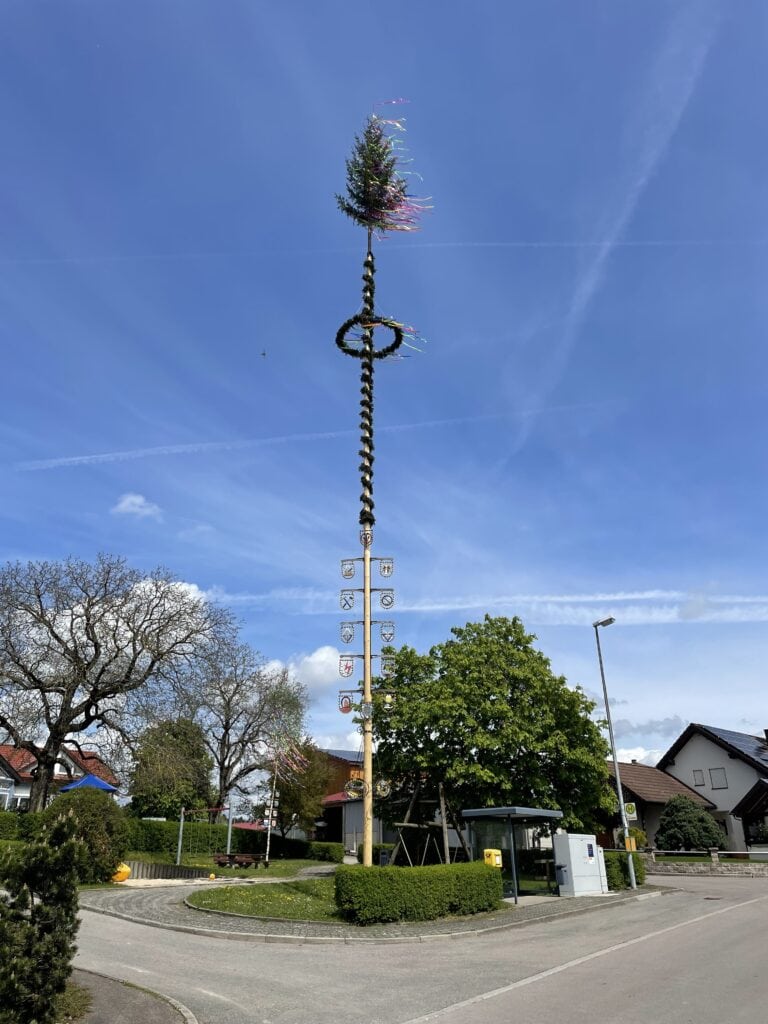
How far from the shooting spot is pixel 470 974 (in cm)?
1132

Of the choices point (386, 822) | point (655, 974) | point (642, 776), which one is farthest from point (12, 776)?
point (655, 974)

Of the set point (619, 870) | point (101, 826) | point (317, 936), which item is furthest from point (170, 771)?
point (619, 870)

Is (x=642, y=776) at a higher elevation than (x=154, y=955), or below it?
higher

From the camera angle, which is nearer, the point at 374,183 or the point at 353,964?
the point at 353,964

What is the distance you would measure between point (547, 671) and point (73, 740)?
22.4m

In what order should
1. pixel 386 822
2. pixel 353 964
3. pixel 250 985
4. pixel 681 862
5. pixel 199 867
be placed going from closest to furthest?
pixel 250 985 → pixel 353 964 → pixel 386 822 → pixel 199 867 → pixel 681 862

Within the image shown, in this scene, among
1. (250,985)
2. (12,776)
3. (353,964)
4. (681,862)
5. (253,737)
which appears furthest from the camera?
(12,776)

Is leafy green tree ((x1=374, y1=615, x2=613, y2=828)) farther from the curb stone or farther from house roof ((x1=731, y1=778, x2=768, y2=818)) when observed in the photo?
house roof ((x1=731, y1=778, x2=768, y2=818))

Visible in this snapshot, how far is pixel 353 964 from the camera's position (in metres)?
12.2

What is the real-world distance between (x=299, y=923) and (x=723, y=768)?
1595 inches

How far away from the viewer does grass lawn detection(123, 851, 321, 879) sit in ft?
105

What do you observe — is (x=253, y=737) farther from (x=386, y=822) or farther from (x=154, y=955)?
(x=154, y=955)

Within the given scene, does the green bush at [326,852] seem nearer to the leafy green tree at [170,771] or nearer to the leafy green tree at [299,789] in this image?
the leafy green tree at [299,789]

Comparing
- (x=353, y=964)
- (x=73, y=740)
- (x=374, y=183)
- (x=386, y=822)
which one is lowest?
(x=353, y=964)
